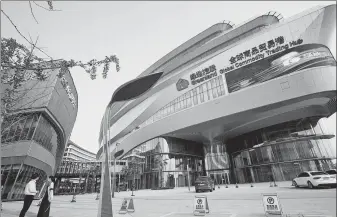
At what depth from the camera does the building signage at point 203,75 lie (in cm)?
3459

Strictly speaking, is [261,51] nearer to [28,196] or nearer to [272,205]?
[272,205]

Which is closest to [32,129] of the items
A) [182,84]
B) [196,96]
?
[196,96]

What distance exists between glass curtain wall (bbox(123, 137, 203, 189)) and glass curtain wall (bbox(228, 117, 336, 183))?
10.1 m

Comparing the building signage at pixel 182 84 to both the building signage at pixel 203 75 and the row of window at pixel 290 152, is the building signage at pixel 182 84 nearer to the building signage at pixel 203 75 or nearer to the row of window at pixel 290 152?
the building signage at pixel 203 75

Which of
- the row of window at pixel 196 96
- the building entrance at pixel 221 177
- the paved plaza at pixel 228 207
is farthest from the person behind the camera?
the building entrance at pixel 221 177

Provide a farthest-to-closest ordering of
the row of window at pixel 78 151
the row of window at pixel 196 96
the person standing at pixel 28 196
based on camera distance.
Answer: the row of window at pixel 78 151 → the row of window at pixel 196 96 → the person standing at pixel 28 196

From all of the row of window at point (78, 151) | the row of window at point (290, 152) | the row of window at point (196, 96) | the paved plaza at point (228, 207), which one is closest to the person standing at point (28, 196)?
the paved plaza at point (228, 207)

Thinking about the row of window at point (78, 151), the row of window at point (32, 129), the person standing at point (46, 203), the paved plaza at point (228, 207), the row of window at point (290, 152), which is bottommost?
the paved plaza at point (228, 207)

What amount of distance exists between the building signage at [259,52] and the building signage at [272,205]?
28.1 metres

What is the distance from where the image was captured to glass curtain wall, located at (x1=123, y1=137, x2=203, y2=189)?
37719 millimetres

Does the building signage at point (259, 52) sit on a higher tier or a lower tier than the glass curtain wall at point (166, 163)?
higher

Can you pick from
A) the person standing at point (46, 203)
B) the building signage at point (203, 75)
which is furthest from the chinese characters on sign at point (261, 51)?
the person standing at point (46, 203)

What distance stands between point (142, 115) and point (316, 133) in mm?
33551

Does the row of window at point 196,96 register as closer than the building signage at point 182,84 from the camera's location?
Yes
